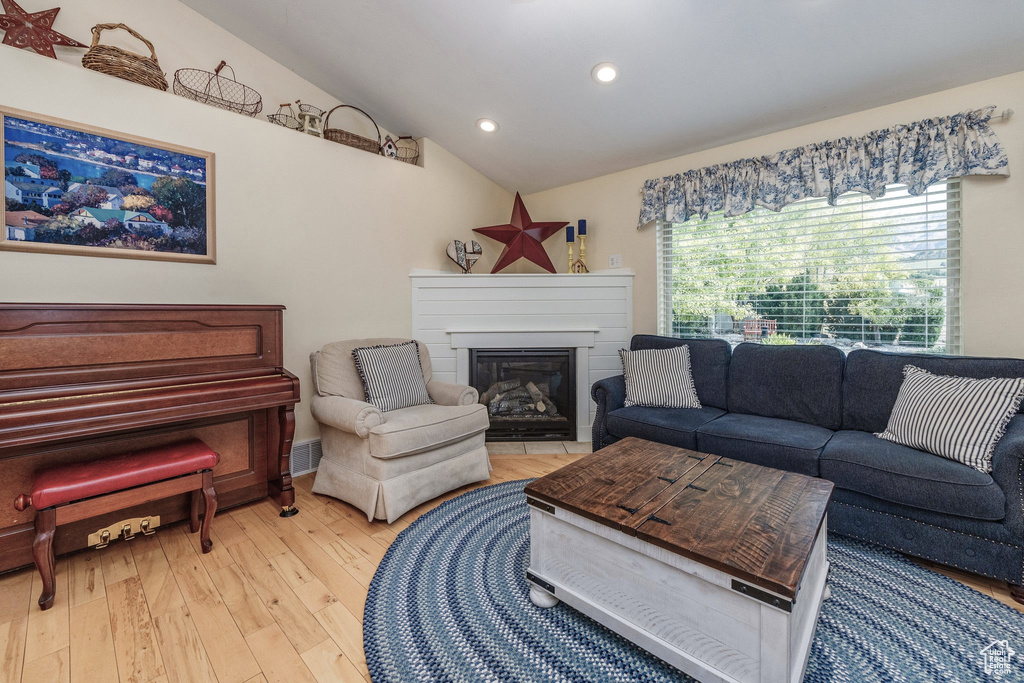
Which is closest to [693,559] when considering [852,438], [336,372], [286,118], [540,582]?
[540,582]

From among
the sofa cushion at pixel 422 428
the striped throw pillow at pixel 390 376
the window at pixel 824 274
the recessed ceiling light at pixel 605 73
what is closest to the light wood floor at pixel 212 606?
the sofa cushion at pixel 422 428

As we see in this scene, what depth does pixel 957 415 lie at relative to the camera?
6.10ft

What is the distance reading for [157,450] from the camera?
79.2 inches

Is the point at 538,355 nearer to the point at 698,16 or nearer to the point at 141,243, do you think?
the point at 698,16

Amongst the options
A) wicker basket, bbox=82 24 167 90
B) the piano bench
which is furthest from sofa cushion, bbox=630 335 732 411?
wicker basket, bbox=82 24 167 90

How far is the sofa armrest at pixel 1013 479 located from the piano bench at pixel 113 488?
327 centimetres

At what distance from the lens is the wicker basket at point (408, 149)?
3557 mm

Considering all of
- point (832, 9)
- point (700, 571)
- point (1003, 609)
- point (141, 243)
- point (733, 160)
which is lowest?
point (1003, 609)

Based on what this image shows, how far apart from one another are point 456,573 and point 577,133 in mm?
2986

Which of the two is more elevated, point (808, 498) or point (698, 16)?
point (698, 16)

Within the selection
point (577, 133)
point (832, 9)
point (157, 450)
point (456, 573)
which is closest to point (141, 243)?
point (157, 450)

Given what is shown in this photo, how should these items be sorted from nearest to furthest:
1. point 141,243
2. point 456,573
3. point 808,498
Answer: point 808,498 → point 456,573 → point 141,243

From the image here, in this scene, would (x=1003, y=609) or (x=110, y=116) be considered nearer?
(x=1003, y=609)

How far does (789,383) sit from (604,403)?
111 cm
